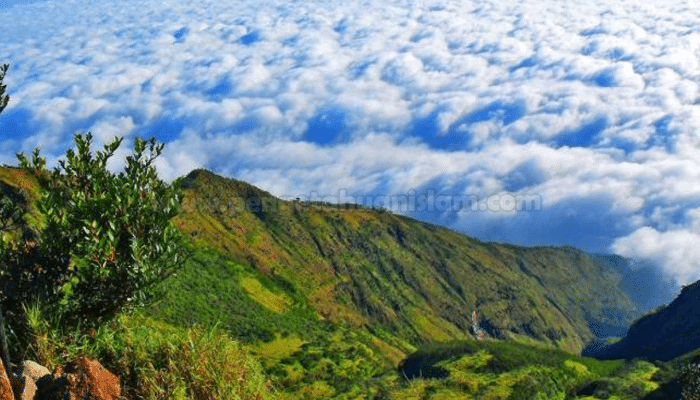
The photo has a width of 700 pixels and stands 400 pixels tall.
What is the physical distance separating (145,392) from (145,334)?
217 cm

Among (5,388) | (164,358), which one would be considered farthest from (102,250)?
(5,388)

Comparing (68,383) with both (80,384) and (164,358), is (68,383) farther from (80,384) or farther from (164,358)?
(164,358)

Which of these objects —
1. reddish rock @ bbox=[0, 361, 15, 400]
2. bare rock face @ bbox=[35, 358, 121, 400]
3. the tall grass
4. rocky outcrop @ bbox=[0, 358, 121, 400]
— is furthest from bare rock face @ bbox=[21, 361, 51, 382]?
reddish rock @ bbox=[0, 361, 15, 400]

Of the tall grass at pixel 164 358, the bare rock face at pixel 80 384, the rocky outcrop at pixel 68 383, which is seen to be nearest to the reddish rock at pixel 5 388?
the rocky outcrop at pixel 68 383

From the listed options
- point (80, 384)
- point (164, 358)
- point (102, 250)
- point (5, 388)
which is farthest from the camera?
point (102, 250)

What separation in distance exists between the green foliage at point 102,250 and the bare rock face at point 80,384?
7.71 ft

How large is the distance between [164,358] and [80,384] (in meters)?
2.24

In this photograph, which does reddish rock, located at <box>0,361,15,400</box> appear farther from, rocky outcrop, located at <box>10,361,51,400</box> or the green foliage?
the green foliage

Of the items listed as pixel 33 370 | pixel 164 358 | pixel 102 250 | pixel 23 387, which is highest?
pixel 102 250

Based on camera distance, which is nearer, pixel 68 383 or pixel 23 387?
pixel 23 387

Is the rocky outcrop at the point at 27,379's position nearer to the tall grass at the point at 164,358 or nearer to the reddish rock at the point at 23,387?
the reddish rock at the point at 23,387

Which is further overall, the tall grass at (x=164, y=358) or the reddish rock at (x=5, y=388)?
the tall grass at (x=164, y=358)

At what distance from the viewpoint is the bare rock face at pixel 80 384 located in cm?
1706

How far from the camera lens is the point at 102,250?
66.4ft
